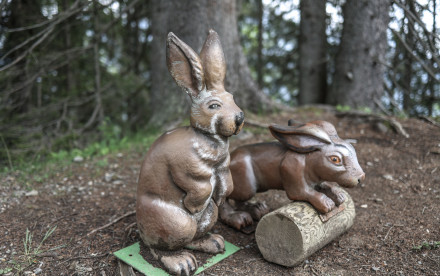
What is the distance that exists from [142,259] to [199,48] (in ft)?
10.8

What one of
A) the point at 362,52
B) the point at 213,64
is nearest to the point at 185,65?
the point at 213,64

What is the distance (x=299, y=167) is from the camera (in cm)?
286

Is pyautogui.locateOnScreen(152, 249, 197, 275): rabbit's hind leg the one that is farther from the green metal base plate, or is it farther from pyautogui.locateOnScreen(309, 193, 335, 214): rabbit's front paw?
pyautogui.locateOnScreen(309, 193, 335, 214): rabbit's front paw

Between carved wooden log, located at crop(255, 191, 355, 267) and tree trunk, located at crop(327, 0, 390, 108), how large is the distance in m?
3.70

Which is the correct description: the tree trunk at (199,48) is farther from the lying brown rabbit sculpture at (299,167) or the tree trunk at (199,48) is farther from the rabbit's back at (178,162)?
the rabbit's back at (178,162)

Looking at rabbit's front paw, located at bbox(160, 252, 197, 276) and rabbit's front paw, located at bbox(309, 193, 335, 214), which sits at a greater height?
rabbit's front paw, located at bbox(309, 193, 335, 214)

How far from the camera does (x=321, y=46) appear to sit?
23.2 ft

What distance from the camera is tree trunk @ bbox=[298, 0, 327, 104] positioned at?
6.95 metres

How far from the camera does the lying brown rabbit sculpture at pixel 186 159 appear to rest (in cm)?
245

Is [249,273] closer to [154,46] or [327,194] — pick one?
[327,194]

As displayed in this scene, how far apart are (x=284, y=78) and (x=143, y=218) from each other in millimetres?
7003

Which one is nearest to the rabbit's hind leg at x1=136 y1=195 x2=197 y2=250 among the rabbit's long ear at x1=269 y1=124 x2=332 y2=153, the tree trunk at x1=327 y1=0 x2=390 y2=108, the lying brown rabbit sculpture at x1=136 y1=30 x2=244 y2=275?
the lying brown rabbit sculpture at x1=136 y1=30 x2=244 y2=275

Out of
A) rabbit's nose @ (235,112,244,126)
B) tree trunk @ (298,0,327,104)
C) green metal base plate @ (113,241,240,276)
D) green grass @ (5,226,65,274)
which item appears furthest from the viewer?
tree trunk @ (298,0,327,104)

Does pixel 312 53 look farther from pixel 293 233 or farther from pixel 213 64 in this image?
pixel 293 233
